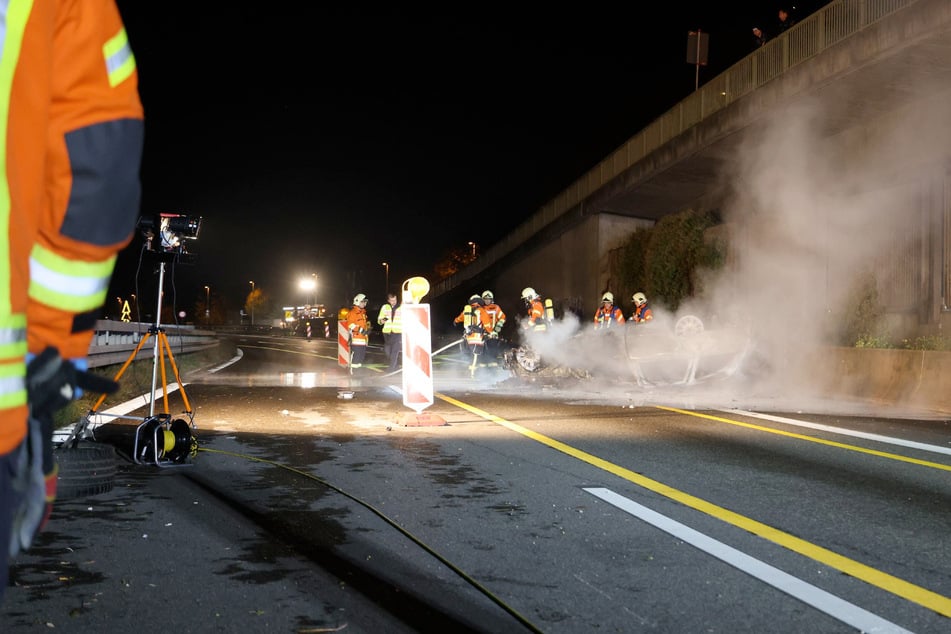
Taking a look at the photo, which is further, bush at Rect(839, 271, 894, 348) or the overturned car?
bush at Rect(839, 271, 894, 348)

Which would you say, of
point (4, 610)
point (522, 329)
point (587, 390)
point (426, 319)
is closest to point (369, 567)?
point (4, 610)

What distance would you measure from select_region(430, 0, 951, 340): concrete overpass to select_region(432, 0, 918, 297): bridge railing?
0.03 metres

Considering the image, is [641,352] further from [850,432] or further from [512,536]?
[512,536]

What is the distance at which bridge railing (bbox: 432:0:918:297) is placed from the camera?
16.8 metres

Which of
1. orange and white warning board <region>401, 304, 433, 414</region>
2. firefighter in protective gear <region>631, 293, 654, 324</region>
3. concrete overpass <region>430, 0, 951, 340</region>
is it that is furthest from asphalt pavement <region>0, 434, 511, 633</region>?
concrete overpass <region>430, 0, 951, 340</region>

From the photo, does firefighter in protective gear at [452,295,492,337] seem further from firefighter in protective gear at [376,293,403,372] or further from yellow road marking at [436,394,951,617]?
yellow road marking at [436,394,951,617]

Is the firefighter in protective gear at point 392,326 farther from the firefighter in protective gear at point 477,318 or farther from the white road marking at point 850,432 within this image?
the white road marking at point 850,432

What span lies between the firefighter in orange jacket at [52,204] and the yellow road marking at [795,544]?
3.65 meters

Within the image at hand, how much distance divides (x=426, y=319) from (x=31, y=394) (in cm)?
911

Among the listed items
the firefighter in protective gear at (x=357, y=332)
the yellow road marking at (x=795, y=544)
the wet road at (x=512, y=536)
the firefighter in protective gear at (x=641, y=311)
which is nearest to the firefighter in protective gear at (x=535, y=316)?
the firefighter in protective gear at (x=641, y=311)

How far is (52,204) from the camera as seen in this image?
61.9 inches

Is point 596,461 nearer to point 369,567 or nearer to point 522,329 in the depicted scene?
point 369,567

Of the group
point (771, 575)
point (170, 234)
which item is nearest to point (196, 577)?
point (771, 575)

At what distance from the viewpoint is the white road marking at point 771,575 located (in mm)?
3730
